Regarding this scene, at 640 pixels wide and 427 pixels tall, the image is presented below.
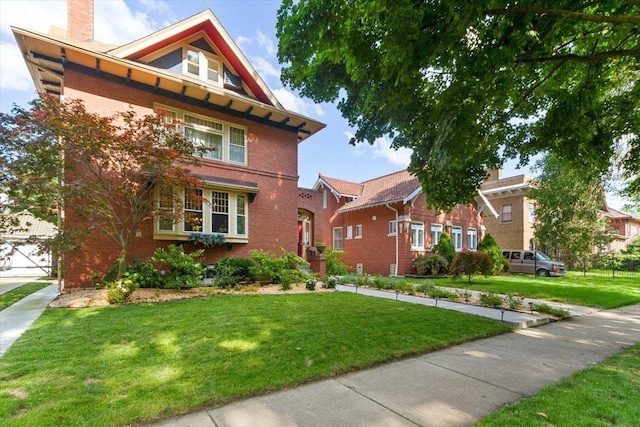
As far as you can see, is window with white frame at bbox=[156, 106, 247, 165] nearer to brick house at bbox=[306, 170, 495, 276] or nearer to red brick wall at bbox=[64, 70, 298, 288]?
red brick wall at bbox=[64, 70, 298, 288]

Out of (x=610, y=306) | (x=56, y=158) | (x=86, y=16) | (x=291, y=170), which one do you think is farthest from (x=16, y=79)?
(x=610, y=306)

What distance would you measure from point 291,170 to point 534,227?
20632 mm

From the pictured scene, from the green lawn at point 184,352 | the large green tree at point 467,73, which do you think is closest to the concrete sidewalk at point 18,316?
the green lawn at point 184,352

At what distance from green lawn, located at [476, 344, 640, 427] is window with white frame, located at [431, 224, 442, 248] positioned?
15.8 metres

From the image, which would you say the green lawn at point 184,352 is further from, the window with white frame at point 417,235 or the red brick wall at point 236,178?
the window with white frame at point 417,235

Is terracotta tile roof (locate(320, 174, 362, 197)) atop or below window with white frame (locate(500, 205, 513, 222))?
atop

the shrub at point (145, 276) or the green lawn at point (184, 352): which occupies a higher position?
the shrub at point (145, 276)

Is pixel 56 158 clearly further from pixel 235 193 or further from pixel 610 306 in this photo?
pixel 610 306

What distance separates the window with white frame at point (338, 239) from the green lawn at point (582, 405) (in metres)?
18.3

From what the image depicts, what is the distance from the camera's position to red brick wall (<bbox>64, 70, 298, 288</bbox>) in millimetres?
9602

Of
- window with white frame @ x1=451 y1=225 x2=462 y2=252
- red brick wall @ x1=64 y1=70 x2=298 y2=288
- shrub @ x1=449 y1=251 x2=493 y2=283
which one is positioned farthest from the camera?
window with white frame @ x1=451 y1=225 x2=462 y2=252

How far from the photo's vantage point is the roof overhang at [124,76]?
911 centimetres

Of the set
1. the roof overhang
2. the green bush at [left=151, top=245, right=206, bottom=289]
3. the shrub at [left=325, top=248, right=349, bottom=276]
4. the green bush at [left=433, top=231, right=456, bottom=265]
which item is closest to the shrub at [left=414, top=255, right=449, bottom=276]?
the green bush at [left=433, top=231, right=456, bottom=265]

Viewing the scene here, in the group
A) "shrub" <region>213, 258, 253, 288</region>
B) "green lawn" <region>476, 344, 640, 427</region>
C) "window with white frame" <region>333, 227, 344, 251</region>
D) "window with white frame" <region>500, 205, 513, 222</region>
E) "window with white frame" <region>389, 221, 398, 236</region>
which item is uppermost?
"window with white frame" <region>500, 205, 513, 222</region>
